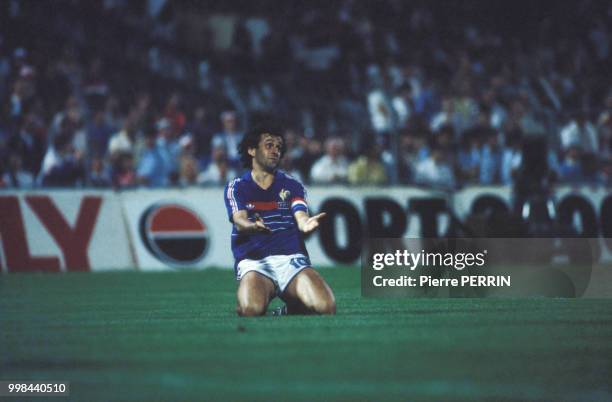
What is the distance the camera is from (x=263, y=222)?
11.1 metres

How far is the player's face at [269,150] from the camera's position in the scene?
11172mm

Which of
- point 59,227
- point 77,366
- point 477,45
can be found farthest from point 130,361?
point 477,45

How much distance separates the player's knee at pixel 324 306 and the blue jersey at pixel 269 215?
54 centimetres

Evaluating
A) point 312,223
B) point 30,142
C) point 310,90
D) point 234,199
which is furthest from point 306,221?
point 310,90

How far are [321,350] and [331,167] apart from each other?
13.0 metres

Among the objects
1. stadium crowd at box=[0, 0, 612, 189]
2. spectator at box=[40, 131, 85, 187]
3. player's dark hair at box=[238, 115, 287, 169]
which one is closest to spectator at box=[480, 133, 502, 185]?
stadium crowd at box=[0, 0, 612, 189]

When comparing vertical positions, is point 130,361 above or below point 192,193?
below

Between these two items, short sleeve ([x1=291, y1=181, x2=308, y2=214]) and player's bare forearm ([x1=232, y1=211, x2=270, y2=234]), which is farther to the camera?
short sleeve ([x1=291, y1=181, x2=308, y2=214])

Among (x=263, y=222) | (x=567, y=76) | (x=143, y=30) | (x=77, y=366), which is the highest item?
(x=143, y=30)

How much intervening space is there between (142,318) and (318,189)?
1016 centimetres

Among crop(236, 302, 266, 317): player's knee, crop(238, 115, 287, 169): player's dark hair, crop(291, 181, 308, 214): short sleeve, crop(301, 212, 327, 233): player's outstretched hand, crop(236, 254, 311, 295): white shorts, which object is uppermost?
crop(238, 115, 287, 169): player's dark hair

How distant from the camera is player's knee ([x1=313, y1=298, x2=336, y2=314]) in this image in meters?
11.2

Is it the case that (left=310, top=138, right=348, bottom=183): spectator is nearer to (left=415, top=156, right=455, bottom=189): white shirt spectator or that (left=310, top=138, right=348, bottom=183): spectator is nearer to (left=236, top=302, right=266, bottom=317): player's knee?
(left=415, top=156, right=455, bottom=189): white shirt spectator

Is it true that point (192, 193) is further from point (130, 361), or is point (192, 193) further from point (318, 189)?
point (130, 361)
